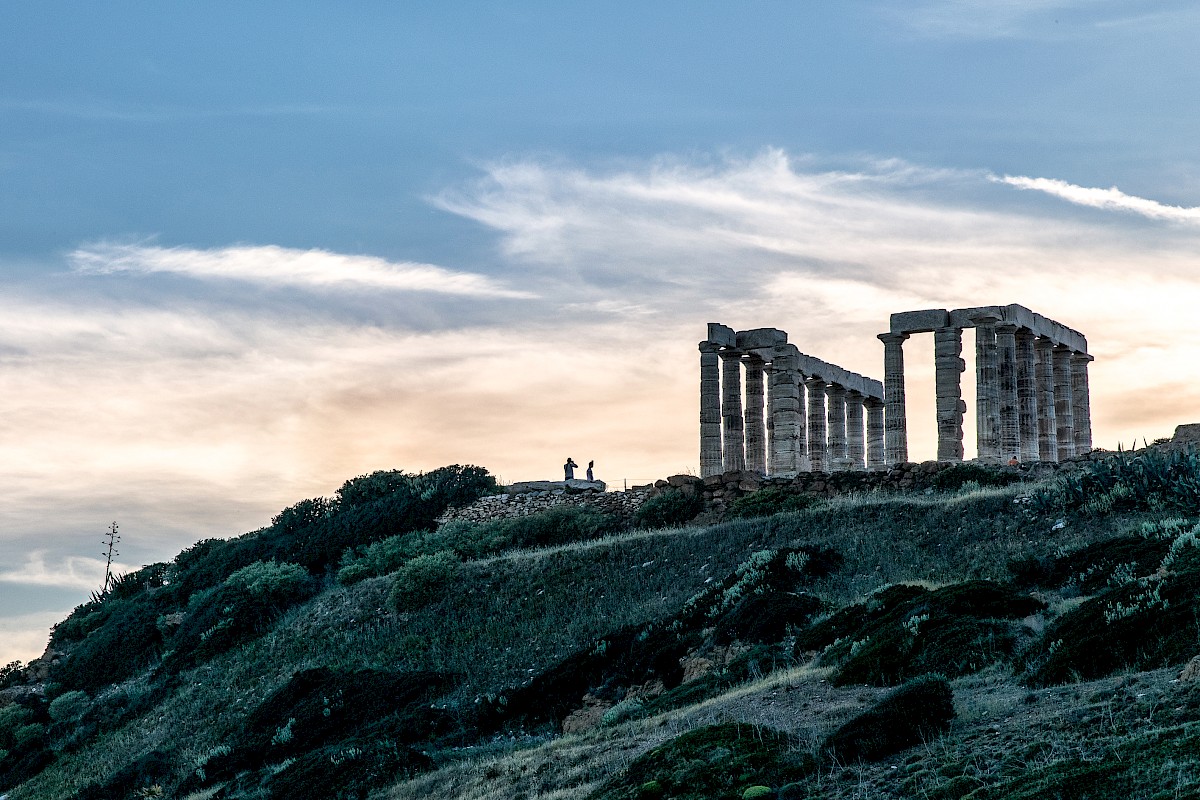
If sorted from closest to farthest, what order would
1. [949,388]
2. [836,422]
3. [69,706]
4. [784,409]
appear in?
[69,706], [949,388], [784,409], [836,422]

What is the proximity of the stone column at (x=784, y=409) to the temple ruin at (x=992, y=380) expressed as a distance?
365 centimetres

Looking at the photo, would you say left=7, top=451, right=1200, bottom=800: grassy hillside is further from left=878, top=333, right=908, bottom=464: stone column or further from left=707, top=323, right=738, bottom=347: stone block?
left=878, top=333, right=908, bottom=464: stone column

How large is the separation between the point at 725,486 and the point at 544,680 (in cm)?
1740

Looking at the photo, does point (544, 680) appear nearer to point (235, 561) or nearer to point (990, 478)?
point (990, 478)

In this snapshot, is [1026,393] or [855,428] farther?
[855,428]

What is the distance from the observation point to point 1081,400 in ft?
188

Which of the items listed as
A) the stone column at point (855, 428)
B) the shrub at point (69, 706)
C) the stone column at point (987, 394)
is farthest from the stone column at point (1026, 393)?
the shrub at point (69, 706)

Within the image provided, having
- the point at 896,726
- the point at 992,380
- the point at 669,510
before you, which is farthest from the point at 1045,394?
the point at 896,726

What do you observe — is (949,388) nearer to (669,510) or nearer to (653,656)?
(669,510)

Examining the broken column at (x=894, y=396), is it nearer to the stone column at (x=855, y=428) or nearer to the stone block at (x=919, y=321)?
the stone block at (x=919, y=321)

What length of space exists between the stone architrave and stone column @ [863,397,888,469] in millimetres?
11971

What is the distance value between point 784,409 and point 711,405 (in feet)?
10.5

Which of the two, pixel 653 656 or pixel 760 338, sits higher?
pixel 760 338

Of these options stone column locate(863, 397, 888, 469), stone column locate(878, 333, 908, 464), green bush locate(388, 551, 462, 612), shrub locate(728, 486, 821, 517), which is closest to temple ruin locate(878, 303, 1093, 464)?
stone column locate(878, 333, 908, 464)
